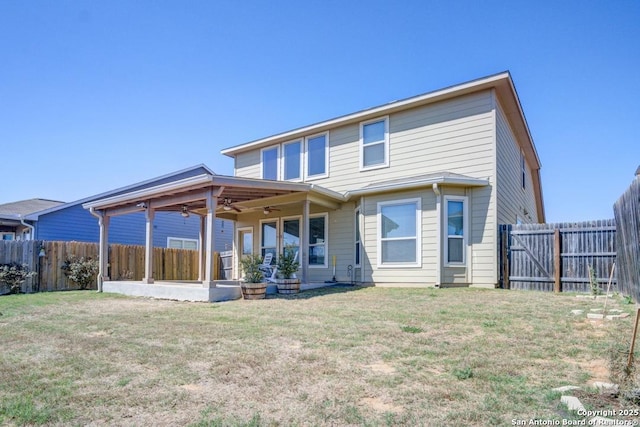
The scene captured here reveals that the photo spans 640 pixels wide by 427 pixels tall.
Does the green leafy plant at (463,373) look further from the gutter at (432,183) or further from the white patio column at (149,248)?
the white patio column at (149,248)

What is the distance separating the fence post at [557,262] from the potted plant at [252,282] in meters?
6.65

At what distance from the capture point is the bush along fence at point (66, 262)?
40.5 feet

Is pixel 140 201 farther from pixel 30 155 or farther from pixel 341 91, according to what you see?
pixel 30 155

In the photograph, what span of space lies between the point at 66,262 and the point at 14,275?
1464 millimetres

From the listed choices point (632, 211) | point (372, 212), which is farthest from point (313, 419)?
point (372, 212)

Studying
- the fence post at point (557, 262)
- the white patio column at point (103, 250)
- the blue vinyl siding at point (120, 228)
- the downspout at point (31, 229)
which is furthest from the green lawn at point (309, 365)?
the blue vinyl siding at point (120, 228)

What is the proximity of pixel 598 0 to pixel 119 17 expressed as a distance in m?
10.6

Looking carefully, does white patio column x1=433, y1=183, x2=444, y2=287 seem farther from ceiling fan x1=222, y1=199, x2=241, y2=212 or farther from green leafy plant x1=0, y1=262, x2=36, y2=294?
green leafy plant x1=0, y1=262, x2=36, y2=294

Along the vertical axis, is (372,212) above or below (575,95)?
below

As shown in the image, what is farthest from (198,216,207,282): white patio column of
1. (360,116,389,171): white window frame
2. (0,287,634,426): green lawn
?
(360,116,389,171): white window frame

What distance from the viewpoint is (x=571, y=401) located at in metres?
2.75

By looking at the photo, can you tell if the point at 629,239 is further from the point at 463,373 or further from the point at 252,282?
the point at 252,282

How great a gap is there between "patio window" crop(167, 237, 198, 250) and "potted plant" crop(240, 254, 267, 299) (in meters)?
12.9

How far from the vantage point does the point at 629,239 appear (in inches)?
265
